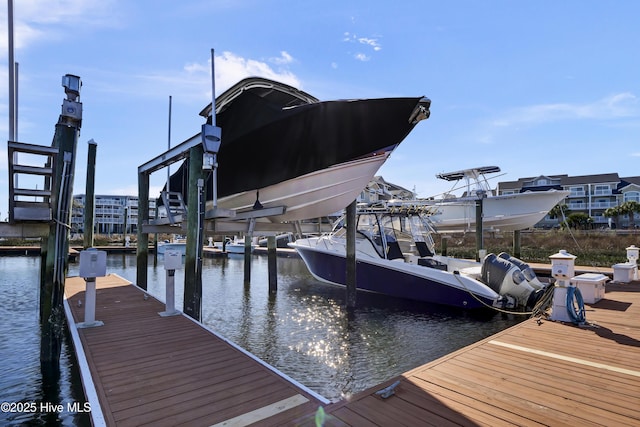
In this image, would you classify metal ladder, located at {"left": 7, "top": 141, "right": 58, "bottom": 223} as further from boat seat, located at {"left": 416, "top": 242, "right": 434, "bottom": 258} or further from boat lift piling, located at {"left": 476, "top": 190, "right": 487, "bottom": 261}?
boat lift piling, located at {"left": 476, "top": 190, "right": 487, "bottom": 261}

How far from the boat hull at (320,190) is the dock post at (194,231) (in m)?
2.42

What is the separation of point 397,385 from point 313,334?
5.39 metres

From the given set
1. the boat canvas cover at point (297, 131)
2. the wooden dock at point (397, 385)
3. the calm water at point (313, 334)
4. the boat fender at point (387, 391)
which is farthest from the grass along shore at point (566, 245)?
the boat fender at point (387, 391)

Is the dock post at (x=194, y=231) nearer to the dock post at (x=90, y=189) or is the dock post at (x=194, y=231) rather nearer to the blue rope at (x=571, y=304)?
A: the dock post at (x=90, y=189)

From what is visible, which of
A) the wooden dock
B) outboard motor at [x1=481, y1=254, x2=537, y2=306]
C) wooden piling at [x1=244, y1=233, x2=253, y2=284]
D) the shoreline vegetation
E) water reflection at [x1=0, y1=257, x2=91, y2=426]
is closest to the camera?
the wooden dock

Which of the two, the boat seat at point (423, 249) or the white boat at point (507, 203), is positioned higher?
the white boat at point (507, 203)

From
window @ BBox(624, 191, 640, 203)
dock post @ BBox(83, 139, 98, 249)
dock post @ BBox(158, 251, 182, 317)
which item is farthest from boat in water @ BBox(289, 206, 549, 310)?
window @ BBox(624, 191, 640, 203)

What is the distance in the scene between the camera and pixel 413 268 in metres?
12.2

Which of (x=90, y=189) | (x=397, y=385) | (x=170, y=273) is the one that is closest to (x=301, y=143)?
(x=170, y=273)

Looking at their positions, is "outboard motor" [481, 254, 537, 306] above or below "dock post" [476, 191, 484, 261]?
below

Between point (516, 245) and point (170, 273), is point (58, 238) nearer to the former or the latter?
point (170, 273)

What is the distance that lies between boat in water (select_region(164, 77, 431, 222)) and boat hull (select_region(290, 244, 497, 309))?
3.46m

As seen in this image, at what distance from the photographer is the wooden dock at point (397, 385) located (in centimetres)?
326

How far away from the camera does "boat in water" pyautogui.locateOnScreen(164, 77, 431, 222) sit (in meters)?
8.97
